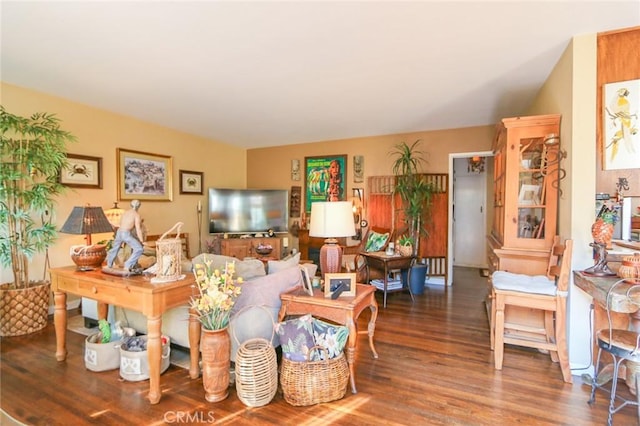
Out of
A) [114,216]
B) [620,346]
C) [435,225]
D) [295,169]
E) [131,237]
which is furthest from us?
[295,169]

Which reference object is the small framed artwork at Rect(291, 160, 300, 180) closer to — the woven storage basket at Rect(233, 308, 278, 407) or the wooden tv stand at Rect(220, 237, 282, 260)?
the wooden tv stand at Rect(220, 237, 282, 260)

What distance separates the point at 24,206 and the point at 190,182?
2.45 meters

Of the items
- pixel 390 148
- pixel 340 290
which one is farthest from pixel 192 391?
pixel 390 148

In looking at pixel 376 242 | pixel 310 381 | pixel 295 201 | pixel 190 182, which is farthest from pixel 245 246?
pixel 310 381

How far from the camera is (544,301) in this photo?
97.1 inches

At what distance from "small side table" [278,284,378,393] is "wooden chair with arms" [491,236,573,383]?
3.39ft

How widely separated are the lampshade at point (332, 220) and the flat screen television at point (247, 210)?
11.8 ft

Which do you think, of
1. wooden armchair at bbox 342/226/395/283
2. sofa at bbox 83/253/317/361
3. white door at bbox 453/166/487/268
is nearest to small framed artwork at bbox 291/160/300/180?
wooden armchair at bbox 342/226/395/283

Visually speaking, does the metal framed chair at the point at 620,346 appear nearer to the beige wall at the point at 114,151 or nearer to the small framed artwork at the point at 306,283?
the small framed artwork at the point at 306,283

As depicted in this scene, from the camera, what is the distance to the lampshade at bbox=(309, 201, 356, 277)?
252 centimetres

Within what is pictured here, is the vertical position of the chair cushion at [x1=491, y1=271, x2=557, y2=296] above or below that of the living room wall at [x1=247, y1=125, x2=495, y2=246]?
below

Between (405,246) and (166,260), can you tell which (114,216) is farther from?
(405,246)

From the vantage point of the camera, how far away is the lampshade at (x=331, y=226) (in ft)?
8.28

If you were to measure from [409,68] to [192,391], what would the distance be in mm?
3245
